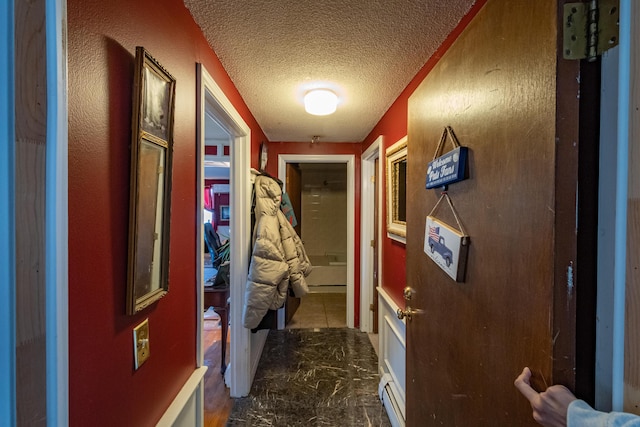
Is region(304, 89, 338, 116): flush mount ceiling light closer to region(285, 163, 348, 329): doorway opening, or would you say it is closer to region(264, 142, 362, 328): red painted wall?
region(264, 142, 362, 328): red painted wall

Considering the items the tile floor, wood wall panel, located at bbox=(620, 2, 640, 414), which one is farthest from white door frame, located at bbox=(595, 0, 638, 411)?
the tile floor

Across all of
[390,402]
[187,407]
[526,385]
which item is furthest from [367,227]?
[526,385]

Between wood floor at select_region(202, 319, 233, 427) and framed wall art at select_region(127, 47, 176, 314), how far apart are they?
4.88 ft

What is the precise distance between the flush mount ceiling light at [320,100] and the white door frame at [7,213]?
4.93ft

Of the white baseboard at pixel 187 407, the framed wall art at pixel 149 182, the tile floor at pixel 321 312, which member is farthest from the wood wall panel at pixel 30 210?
the tile floor at pixel 321 312

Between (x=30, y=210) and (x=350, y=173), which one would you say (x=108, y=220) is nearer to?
(x=30, y=210)

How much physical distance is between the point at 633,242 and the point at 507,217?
0.72 ft

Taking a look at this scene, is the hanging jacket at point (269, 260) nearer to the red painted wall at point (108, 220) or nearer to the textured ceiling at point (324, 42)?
the textured ceiling at point (324, 42)

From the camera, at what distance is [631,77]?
490 mm

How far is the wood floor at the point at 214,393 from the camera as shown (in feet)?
6.13

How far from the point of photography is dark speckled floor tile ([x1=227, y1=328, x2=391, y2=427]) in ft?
6.15

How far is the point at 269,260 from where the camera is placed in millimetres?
2086

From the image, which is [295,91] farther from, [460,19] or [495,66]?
[495,66]

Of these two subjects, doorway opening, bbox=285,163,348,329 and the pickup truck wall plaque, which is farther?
doorway opening, bbox=285,163,348,329
